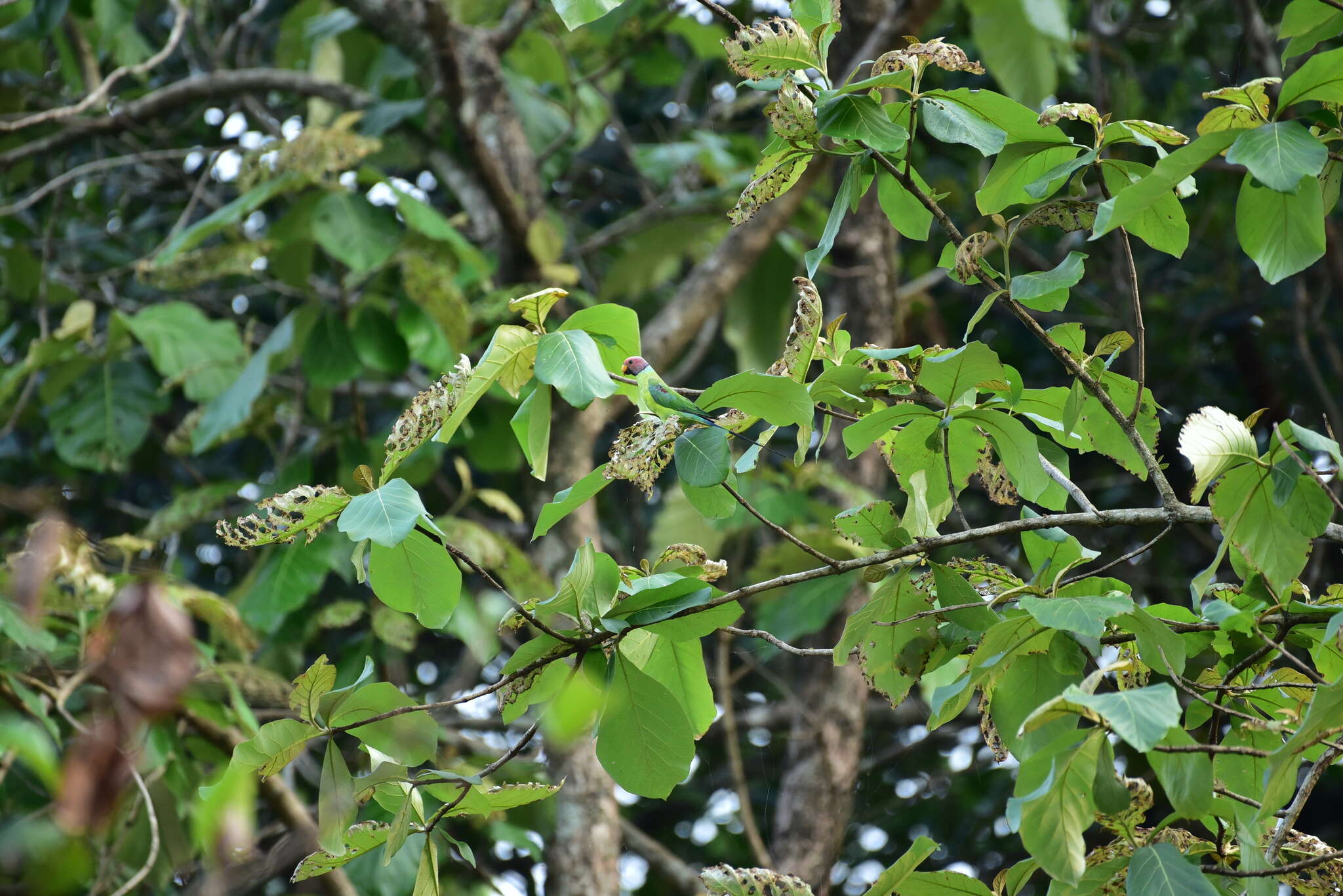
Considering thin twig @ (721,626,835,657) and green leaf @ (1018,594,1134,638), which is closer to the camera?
green leaf @ (1018,594,1134,638)

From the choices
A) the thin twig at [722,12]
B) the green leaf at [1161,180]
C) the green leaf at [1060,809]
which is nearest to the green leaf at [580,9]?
the thin twig at [722,12]

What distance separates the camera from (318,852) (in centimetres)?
89

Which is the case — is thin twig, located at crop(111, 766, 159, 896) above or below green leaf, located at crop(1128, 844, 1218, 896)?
below

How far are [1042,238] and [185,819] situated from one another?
3.04m

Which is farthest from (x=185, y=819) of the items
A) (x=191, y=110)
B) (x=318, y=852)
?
(x=191, y=110)

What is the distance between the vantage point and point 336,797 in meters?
0.87

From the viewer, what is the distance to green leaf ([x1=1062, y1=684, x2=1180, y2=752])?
25.5 inches

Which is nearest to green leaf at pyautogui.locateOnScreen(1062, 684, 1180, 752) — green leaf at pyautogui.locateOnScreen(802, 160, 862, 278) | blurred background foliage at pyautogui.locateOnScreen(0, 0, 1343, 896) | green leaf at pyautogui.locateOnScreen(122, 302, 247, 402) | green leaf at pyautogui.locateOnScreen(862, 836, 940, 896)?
green leaf at pyautogui.locateOnScreen(862, 836, 940, 896)

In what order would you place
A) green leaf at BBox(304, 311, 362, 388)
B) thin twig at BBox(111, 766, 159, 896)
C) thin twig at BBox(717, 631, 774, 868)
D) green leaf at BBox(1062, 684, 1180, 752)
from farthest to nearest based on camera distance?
thin twig at BBox(717, 631, 774, 868) < green leaf at BBox(304, 311, 362, 388) < thin twig at BBox(111, 766, 159, 896) < green leaf at BBox(1062, 684, 1180, 752)

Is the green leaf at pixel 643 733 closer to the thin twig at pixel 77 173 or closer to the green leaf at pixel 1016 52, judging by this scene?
the green leaf at pixel 1016 52

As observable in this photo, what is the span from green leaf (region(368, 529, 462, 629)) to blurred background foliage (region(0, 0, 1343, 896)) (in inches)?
30.7

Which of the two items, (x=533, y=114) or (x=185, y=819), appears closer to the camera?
(x=185, y=819)

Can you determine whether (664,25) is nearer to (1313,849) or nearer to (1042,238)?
(1042,238)

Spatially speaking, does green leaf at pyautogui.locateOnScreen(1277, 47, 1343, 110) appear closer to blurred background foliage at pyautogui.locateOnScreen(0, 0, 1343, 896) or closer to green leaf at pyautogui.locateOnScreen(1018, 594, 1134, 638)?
green leaf at pyautogui.locateOnScreen(1018, 594, 1134, 638)
